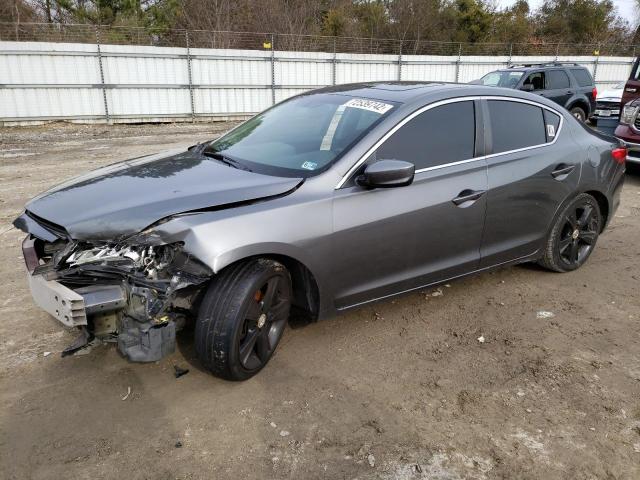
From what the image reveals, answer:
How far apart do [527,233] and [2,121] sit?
51.1ft

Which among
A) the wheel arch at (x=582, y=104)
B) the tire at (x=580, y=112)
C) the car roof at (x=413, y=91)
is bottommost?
the tire at (x=580, y=112)

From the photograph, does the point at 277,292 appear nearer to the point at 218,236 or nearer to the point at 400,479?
the point at 218,236

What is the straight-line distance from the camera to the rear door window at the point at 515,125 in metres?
4.02

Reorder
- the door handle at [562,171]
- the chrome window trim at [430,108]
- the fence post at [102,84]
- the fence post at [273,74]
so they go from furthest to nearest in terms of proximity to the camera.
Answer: the fence post at [273,74] < the fence post at [102,84] < the door handle at [562,171] < the chrome window trim at [430,108]

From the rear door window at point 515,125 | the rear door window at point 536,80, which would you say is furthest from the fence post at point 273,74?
the rear door window at point 515,125

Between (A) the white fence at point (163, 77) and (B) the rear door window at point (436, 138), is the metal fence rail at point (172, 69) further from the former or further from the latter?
(B) the rear door window at point (436, 138)

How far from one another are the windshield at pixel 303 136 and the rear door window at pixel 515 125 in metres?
0.94

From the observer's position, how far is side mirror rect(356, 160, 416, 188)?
10.4ft

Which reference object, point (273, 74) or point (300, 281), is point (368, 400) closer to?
point (300, 281)

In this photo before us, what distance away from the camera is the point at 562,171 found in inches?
172

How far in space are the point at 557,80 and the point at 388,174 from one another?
1249cm

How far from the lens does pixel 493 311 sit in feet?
13.6

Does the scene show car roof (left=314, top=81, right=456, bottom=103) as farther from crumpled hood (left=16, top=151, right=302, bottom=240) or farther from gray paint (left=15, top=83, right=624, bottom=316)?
crumpled hood (left=16, top=151, right=302, bottom=240)

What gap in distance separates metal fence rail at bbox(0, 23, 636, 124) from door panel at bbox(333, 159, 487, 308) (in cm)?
1498
